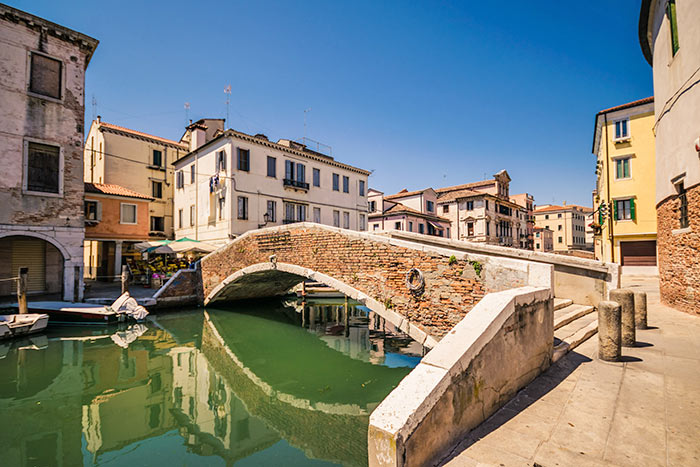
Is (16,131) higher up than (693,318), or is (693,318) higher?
(16,131)

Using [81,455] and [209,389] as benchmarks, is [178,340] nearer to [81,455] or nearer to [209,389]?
[209,389]

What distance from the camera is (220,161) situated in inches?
805

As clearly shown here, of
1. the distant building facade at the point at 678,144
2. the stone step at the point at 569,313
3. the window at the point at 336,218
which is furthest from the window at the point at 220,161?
the distant building facade at the point at 678,144

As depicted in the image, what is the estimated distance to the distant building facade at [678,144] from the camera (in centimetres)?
720

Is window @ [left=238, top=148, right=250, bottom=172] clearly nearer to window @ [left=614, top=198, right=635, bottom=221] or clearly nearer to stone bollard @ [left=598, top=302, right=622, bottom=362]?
stone bollard @ [left=598, top=302, right=622, bottom=362]

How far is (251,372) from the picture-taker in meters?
8.82

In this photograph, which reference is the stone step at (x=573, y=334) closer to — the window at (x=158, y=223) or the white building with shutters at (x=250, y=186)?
the white building with shutters at (x=250, y=186)

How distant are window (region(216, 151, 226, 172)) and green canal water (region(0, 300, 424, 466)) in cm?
1012

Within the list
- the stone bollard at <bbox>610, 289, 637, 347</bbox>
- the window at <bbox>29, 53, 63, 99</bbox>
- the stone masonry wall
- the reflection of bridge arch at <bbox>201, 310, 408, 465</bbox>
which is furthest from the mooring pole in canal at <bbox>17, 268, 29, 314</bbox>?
the stone bollard at <bbox>610, 289, 637, 347</bbox>

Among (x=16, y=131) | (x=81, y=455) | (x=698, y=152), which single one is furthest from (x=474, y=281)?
(x=16, y=131)

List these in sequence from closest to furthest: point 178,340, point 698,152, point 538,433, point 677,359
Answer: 1. point 538,433
2. point 677,359
3. point 698,152
4. point 178,340

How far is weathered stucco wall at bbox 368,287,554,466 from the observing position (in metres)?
2.48

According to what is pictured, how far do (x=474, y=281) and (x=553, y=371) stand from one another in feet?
7.67

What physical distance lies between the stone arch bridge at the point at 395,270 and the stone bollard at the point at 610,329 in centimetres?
111
